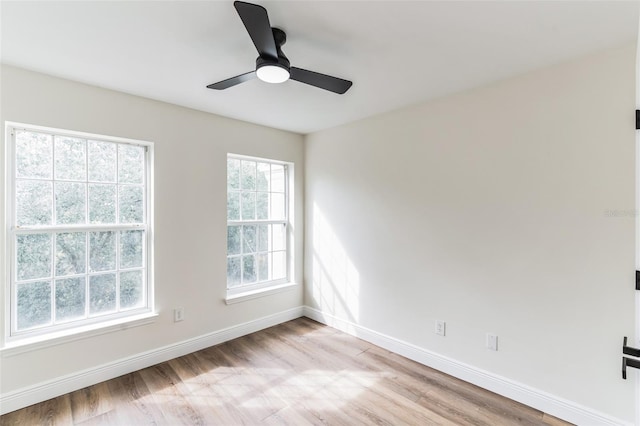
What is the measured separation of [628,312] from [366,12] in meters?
2.29

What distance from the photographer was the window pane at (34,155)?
221cm

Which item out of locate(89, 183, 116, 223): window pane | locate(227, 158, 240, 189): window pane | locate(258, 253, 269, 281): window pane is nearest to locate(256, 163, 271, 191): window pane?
locate(227, 158, 240, 189): window pane

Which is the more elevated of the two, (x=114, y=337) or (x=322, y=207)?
(x=322, y=207)

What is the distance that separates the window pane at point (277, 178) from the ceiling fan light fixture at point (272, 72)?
2100mm

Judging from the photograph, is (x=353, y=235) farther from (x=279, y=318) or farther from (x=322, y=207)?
(x=279, y=318)

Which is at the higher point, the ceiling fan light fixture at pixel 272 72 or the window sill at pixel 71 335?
the ceiling fan light fixture at pixel 272 72

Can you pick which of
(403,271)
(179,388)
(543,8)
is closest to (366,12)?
(543,8)

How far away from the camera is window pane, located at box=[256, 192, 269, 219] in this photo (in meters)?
3.65

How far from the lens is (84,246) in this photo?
8.07ft

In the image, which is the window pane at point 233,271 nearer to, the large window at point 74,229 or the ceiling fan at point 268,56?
the large window at point 74,229

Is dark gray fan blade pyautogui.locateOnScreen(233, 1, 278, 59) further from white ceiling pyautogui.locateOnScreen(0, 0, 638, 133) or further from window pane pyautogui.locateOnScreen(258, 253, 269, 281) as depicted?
window pane pyautogui.locateOnScreen(258, 253, 269, 281)

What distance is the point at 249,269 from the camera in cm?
354

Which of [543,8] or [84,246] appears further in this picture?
[84,246]

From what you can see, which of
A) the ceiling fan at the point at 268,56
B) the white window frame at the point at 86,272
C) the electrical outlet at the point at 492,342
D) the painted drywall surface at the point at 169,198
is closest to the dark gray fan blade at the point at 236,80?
the ceiling fan at the point at 268,56
